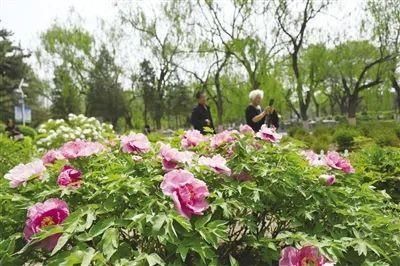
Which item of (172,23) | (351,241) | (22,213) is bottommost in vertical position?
(351,241)

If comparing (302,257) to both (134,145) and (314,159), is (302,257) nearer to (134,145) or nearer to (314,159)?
(314,159)

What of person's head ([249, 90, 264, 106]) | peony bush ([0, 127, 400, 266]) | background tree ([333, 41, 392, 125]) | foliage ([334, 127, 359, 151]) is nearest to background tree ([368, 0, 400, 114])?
background tree ([333, 41, 392, 125])

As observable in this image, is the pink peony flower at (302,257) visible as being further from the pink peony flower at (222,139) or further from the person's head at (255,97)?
the person's head at (255,97)

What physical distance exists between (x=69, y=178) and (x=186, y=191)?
1.70 ft

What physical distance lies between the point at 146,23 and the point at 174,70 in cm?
588

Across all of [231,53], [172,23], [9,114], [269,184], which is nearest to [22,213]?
[269,184]

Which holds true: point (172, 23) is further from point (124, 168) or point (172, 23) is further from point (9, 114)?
point (124, 168)

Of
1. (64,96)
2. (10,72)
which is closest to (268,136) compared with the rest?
(10,72)

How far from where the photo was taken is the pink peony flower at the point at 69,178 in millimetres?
1998

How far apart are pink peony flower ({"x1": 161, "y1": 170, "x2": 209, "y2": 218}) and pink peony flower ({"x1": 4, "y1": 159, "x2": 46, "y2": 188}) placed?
2.03 feet

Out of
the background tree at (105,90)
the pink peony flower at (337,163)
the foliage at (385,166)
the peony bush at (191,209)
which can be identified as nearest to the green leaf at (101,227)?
the peony bush at (191,209)

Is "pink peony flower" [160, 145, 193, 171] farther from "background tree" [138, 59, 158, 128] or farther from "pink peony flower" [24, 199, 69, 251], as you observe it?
"background tree" [138, 59, 158, 128]

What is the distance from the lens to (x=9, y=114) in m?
42.0

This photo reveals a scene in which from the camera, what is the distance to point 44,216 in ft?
5.88
